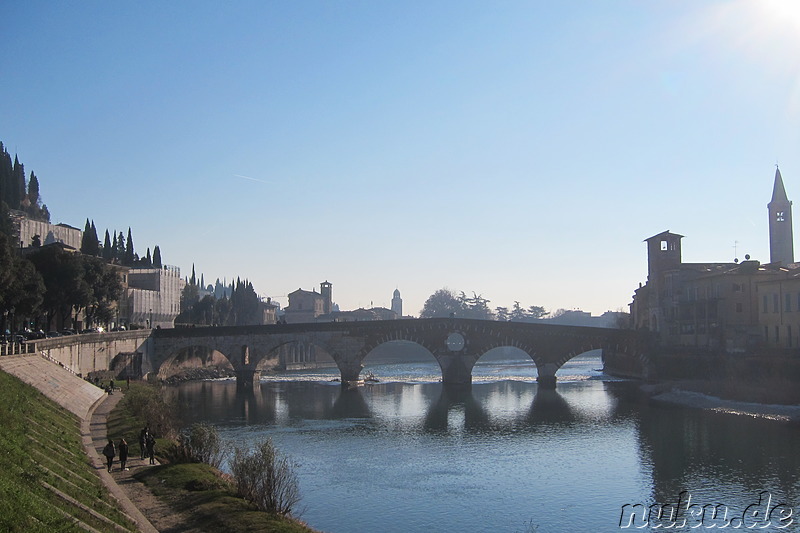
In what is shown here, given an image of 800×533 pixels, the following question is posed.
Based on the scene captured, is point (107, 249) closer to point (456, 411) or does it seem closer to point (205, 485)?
point (456, 411)

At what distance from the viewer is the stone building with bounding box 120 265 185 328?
83775 mm

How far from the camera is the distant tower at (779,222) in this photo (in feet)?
283

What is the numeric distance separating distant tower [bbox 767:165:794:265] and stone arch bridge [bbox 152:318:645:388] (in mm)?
32750

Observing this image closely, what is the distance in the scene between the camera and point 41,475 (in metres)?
16.0

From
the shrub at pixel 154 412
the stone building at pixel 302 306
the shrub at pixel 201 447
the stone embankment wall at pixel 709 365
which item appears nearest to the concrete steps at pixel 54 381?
the shrub at pixel 154 412

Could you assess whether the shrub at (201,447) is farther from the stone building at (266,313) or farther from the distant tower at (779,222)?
the stone building at (266,313)

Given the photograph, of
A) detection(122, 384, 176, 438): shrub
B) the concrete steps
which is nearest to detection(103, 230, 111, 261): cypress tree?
the concrete steps

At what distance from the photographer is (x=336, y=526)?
879 inches

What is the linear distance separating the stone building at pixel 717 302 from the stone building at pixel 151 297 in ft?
170

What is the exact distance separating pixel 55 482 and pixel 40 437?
5.01 m

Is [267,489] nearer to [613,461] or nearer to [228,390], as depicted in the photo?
[613,461]

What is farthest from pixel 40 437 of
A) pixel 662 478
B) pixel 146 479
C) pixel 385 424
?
pixel 385 424

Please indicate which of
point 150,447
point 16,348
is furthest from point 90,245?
point 150,447

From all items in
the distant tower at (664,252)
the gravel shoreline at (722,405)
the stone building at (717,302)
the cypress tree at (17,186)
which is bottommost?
the gravel shoreline at (722,405)
